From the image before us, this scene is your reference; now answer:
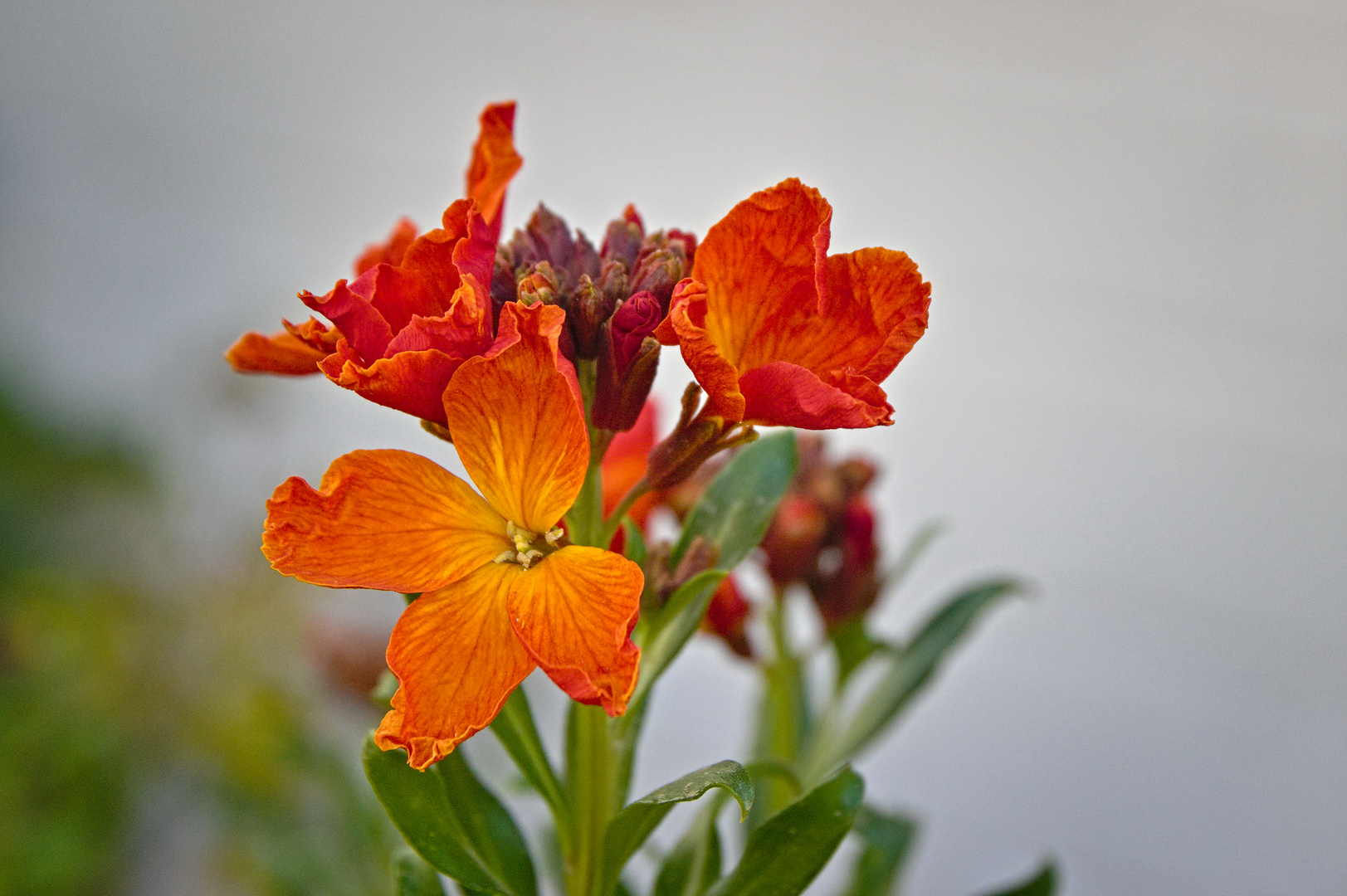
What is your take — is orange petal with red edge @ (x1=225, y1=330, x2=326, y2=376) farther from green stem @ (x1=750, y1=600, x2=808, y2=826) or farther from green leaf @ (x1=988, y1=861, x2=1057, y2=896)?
green leaf @ (x1=988, y1=861, x2=1057, y2=896)

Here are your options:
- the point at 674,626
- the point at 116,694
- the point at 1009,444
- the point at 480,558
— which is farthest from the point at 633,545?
the point at 1009,444

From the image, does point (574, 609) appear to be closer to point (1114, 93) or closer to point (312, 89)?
point (1114, 93)

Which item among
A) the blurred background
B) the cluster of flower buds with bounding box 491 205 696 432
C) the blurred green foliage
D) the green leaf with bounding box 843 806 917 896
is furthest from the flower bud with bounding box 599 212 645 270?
the blurred background

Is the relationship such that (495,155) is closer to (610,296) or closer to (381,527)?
(610,296)

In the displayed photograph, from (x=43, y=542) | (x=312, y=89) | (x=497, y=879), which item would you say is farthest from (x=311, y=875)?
(x=312, y=89)

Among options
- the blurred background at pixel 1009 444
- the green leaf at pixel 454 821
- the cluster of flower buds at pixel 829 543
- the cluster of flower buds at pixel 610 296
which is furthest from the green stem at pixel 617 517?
the blurred background at pixel 1009 444

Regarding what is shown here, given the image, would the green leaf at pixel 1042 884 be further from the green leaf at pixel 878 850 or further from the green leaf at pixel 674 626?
the green leaf at pixel 674 626
